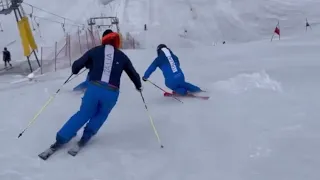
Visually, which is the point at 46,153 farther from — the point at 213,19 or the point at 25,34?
the point at 213,19

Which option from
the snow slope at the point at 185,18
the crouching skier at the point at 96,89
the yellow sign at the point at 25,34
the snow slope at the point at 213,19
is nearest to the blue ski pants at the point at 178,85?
the crouching skier at the point at 96,89

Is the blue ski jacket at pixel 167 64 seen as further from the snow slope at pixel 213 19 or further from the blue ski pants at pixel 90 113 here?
the snow slope at pixel 213 19

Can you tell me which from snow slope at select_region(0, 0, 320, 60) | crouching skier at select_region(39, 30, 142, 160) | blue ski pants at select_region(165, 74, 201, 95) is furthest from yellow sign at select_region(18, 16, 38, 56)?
snow slope at select_region(0, 0, 320, 60)

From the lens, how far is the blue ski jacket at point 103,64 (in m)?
4.80

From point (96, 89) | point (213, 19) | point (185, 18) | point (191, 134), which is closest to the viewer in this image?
point (96, 89)

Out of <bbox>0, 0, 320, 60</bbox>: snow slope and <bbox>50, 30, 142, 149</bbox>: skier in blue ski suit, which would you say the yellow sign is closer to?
<bbox>50, 30, 142, 149</bbox>: skier in blue ski suit

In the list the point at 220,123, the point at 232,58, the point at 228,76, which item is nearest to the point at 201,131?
the point at 220,123

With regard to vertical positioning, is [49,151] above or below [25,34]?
above

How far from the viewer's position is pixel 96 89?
4781 millimetres

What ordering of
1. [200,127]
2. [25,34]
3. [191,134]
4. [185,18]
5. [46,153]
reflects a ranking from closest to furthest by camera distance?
[46,153] < [191,134] < [200,127] < [25,34] < [185,18]

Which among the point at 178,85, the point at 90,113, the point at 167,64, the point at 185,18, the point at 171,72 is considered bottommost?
the point at 185,18

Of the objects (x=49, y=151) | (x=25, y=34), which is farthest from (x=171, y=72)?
(x=25, y=34)

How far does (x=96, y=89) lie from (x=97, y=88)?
14 millimetres

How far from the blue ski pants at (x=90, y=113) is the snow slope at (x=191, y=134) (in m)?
0.17
